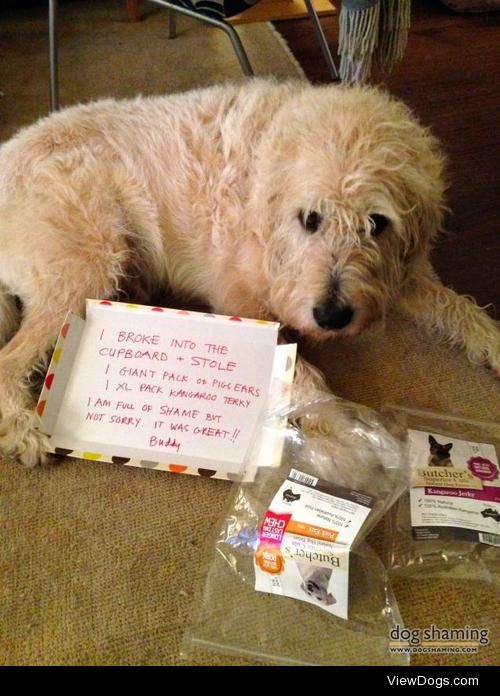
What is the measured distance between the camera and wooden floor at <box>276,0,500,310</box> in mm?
2568

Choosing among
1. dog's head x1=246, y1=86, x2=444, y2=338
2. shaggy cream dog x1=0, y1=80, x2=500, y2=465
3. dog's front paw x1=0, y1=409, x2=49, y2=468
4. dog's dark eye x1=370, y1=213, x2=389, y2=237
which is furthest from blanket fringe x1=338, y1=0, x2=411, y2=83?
dog's front paw x1=0, y1=409, x2=49, y2=468

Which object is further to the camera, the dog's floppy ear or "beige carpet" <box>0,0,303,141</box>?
"beige carpet" <box>0,0,303,141</box>

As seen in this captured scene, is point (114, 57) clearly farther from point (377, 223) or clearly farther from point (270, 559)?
point (270, 559)

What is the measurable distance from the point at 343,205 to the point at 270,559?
0.97 m

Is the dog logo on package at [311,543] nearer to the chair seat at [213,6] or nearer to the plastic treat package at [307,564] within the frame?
the plastic treat package at [307,564]

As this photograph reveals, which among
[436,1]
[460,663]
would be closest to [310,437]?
[460,663]

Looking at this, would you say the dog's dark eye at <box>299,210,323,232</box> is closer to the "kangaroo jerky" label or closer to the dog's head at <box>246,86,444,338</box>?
the dog's head at <box>246,86,444,338</box>

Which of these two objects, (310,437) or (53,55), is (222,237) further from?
(53,55)

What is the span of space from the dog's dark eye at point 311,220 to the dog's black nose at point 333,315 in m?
0.23

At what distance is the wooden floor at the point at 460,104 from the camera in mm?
2568

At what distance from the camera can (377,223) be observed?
5.24 feet

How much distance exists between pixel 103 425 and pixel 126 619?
22.2 inches

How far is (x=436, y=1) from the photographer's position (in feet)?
14.4

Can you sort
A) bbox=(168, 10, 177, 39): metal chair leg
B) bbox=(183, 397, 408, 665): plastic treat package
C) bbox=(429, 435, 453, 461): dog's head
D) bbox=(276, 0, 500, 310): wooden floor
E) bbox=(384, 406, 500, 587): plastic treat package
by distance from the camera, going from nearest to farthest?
bbox=(183, 397, 408, 665): plastic treat package
bbox=(384, 406, 500, 587): plastic treat package
bbox=(429, 435, 453, 461): dog's head
bbox=(276, 0, 500, 310): wooden floor
bbox=(168, 10, 177, 39): metal chair leg
